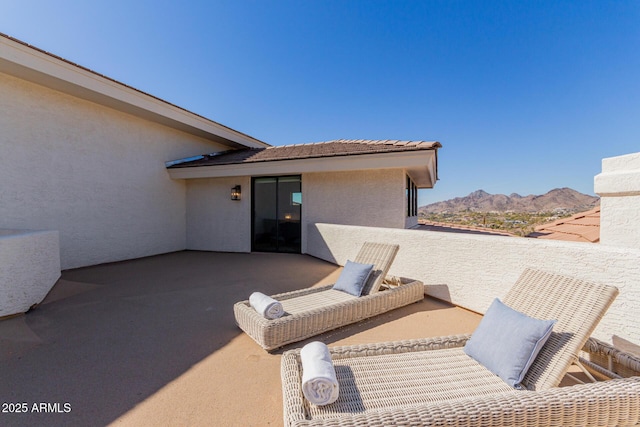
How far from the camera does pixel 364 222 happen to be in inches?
341

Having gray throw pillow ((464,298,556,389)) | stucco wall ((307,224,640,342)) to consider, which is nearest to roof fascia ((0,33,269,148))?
stucco wall ((307,224,640,342))

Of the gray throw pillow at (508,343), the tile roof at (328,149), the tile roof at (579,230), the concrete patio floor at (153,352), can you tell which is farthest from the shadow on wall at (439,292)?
the tile roof at (328,149)

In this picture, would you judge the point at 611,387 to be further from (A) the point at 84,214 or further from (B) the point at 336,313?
(A) the point at 84,214

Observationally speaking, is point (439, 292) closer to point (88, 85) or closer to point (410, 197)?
point (410, 197)

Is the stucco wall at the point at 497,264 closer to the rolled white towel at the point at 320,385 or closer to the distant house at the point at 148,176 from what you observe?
the distant house at the point at 148,176

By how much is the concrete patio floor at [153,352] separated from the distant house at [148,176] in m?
2.57

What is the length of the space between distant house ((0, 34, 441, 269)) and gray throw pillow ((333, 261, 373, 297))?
156 inches

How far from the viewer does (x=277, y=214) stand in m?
9.95

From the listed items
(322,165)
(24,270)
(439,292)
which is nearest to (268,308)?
(439,292)

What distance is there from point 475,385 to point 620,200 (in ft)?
11.2

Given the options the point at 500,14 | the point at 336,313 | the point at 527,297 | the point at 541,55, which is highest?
the point at 500,14

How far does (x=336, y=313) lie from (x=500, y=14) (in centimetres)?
1065

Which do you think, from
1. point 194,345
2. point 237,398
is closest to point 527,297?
point 237,398

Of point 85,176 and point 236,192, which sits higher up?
point 85,176
